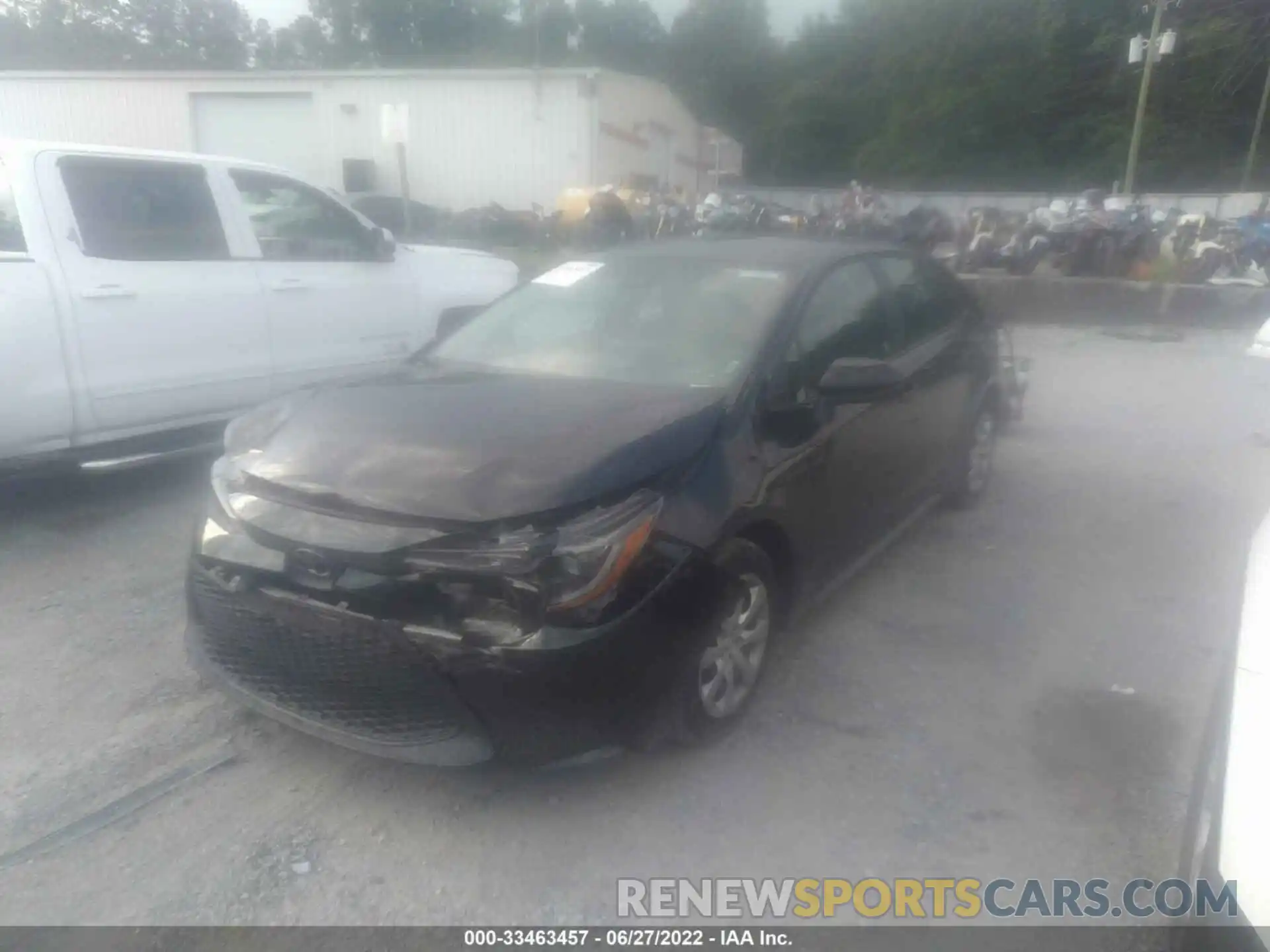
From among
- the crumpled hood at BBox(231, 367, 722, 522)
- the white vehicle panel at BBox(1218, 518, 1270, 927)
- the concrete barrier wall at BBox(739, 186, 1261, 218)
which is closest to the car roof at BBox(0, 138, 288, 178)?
the crumpled hood at BBox(231, 367, 722, 522)

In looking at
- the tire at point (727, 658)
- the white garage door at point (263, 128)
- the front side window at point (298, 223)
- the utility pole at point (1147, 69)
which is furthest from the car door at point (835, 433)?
the utility pole at point (1147, 69)

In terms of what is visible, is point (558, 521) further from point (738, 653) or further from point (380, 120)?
point (380, 120)

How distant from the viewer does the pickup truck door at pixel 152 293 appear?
4879mm

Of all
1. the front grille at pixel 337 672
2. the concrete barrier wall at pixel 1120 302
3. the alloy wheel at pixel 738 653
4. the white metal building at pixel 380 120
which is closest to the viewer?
the front grille at pixel 337 672

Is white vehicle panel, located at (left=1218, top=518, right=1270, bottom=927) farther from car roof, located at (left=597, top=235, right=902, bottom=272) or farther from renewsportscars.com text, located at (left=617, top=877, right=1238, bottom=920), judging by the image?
car roof, located at (left=597, top=235, right=902, bottom=272)

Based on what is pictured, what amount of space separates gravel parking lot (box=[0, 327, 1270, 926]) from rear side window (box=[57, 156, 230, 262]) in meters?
1.36

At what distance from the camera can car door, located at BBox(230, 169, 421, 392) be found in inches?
230

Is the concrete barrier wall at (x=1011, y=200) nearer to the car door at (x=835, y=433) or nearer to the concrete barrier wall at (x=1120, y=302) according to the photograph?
the concrete barrier wall at (x=1120, y=302)

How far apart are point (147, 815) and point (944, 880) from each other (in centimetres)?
232

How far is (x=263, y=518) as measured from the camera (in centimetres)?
297

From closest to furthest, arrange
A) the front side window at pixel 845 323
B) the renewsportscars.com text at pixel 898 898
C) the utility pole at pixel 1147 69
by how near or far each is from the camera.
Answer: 1. the renewsportscars.com text at pixel 898 898
2. the front side window at pixel 845 323
3. the utility pole at pixel 1147 69

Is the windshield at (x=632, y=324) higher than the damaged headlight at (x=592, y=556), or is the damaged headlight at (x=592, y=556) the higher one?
the windshield at (x=632, y=324)

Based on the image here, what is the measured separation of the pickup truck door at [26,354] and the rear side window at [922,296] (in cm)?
393

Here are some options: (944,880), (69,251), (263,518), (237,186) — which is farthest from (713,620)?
(237,186)
